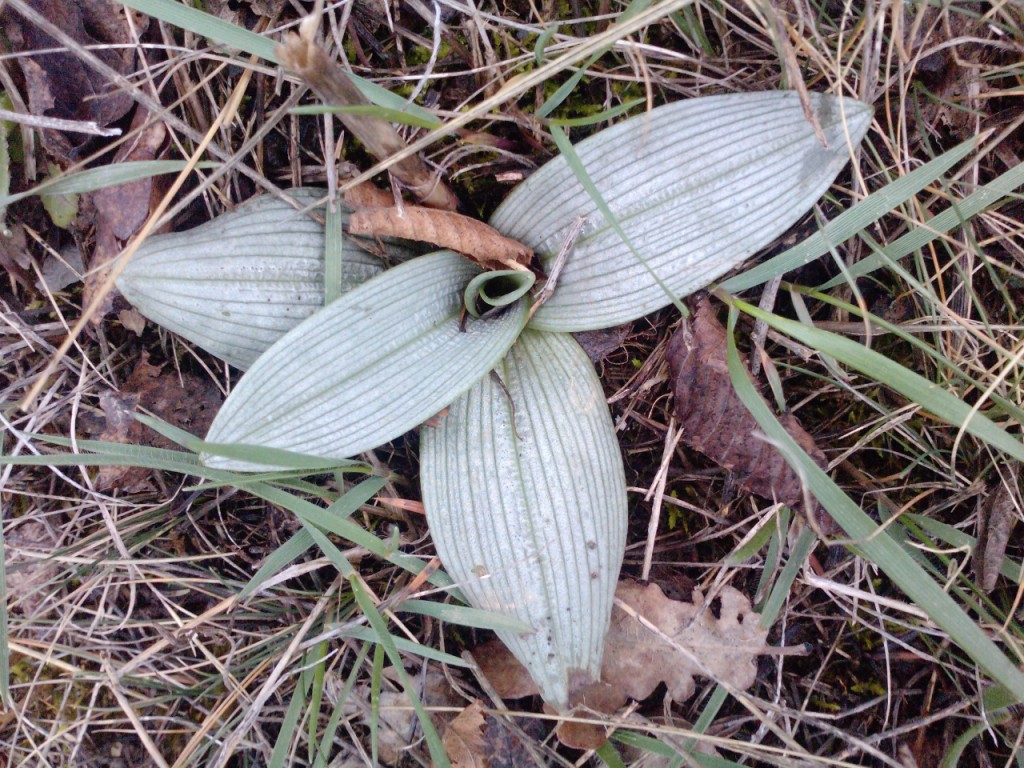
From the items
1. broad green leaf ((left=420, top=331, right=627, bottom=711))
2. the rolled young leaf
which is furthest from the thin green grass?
the rolled young leaf

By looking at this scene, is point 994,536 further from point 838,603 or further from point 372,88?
point 372,88

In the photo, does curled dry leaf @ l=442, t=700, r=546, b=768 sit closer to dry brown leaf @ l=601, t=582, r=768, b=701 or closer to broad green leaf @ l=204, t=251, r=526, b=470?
dry brown leaf @ l=601, t=582, r=768, b=701

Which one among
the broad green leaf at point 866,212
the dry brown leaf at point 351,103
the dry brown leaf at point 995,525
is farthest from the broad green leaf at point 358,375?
the dry brown leaf at point 995,525

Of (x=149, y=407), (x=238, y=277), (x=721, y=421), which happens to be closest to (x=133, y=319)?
(x=149, y=407)

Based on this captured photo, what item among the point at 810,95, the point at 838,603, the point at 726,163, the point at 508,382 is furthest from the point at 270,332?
the point at 838,603

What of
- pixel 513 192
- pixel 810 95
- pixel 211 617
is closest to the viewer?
pixel 810 95
